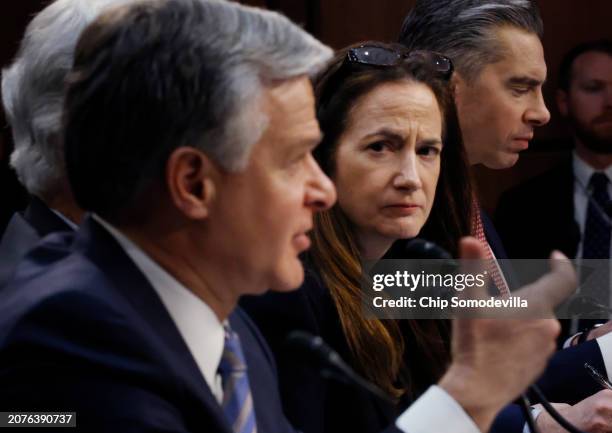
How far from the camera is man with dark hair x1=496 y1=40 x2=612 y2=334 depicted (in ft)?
11.4

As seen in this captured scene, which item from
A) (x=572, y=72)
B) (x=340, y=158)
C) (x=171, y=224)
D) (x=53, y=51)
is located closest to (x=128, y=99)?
→ (x=171, y=224)

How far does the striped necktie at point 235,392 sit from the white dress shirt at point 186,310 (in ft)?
0.11

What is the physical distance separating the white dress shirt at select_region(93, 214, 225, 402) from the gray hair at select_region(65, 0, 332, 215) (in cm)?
5

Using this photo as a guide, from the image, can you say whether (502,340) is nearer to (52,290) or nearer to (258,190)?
(258,190)

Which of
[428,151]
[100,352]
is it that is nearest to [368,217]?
[428,151]

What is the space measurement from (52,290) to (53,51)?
0.74 meters

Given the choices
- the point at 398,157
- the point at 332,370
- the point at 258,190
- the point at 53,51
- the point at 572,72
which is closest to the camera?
the point at 332,370

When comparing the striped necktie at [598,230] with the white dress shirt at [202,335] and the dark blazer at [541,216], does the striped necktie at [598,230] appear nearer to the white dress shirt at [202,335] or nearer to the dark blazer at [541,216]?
the dark blazer at [541,216]

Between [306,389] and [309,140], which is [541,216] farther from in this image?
[309,140]

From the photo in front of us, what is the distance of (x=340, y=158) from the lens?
1.95 metres

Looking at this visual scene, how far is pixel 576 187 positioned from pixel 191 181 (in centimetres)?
257

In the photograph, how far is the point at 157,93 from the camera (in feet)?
3.89

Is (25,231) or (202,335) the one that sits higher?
(202,335)

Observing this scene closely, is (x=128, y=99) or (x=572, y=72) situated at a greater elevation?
(x=128, y=99)
